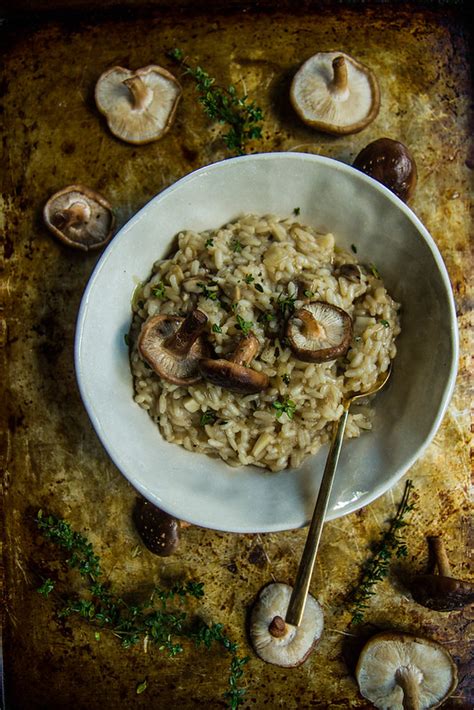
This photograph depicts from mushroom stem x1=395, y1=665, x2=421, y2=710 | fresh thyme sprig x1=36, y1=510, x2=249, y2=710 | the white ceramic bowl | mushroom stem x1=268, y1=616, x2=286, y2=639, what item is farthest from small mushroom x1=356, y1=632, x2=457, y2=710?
the white ceramic bowl

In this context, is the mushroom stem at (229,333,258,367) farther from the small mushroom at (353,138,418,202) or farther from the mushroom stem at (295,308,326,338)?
the small mushroom at (353,138,418,202)

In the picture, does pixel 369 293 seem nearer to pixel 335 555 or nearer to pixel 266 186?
pixel 266 186

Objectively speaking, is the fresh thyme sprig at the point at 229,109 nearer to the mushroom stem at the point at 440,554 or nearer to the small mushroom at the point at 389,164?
the small mushroom at the point at 389,164

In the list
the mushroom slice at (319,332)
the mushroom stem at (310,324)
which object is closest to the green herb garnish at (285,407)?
the mushroom slice at (319,332)

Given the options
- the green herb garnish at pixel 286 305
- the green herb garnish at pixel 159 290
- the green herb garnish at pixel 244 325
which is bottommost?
the green herb garnish at pixel 159 290

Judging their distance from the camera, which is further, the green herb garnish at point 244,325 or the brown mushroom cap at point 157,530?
the brown mushroom cap at point 157,530

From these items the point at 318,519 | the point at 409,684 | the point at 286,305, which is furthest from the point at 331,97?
the point at 409,684
